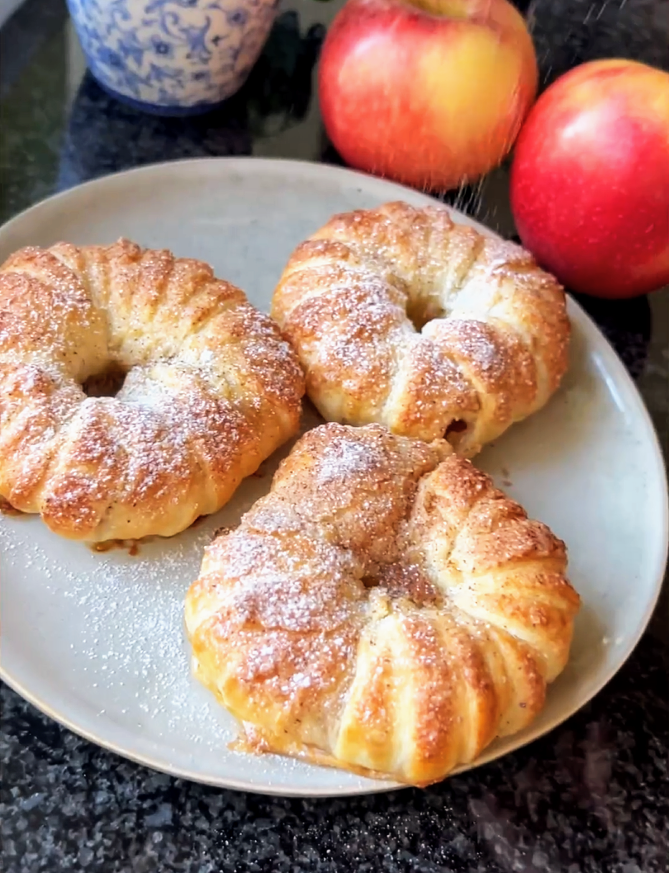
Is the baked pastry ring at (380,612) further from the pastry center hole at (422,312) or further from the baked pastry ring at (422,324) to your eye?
the pastry center hole at (422,312)

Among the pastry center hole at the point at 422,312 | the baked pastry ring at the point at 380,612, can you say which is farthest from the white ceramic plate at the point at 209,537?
the pastry center hole at the point at 422,312

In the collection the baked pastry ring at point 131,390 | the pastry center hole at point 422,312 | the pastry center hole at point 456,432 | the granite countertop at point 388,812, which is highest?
the pastry center hole at point 422,312

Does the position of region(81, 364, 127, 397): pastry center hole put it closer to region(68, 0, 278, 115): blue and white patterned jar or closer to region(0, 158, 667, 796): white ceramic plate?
region(0, 158, 667, 796): white ceramic plate

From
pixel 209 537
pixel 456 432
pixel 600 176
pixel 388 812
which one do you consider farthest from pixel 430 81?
pixel 388 812

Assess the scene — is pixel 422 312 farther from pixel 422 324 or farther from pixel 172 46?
pixel 172 46

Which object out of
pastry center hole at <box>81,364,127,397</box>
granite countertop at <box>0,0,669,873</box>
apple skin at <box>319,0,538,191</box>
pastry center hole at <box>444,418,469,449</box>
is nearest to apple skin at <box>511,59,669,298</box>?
apple skin at <box>319,0,538,191</box>

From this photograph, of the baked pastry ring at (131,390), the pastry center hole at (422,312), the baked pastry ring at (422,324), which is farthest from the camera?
the pastry center hole at (422,312)
